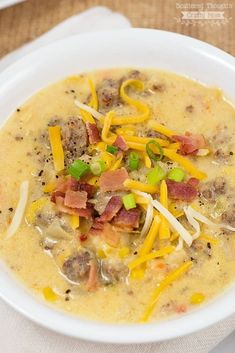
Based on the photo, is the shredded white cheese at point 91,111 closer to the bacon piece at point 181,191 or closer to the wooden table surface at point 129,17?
the bacon piece at point 181,191

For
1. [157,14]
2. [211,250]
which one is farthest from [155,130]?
[157,14]

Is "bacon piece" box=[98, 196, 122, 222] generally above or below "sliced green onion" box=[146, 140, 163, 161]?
below

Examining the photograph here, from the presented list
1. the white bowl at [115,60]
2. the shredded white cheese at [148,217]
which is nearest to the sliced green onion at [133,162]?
the shredded white cheese at [148,217]

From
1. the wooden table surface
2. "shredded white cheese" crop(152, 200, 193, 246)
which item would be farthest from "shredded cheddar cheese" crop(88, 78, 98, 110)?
the wooden table surface

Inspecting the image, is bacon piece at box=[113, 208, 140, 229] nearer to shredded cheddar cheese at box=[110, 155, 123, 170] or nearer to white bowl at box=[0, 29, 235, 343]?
shredded cheddar cheese at box=[110, 155, 123, 170]

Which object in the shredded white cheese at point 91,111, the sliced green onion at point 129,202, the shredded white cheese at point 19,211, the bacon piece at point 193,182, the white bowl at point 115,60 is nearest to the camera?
the sliced green onion at point 129,202

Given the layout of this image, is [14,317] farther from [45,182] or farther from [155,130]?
[155,130]

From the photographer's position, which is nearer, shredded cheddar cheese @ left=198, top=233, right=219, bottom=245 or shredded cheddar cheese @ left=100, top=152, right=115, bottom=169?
shredded cheddar cheese @ left=198, top=233, right=219, bottom=245
